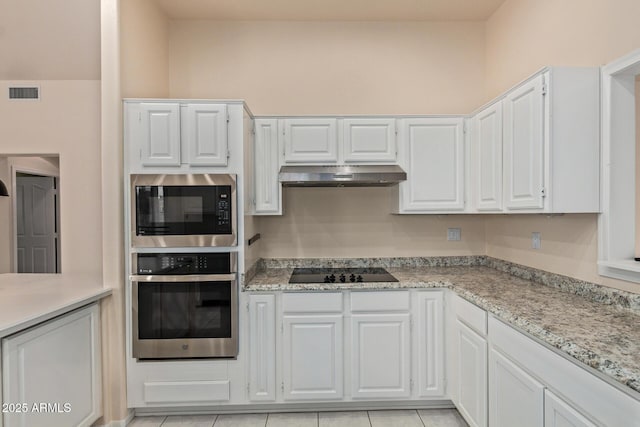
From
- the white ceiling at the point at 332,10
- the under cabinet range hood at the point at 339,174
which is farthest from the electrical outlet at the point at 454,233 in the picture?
the white ceiling at the point at 332,10

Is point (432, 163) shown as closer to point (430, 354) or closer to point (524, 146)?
point (524, 146)

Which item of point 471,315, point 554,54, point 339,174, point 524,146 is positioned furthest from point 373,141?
point 471,315

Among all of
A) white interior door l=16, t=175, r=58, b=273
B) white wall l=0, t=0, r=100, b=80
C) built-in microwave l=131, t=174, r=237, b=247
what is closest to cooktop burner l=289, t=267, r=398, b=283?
built-in microwave l=131, t=174, r=237, b=247

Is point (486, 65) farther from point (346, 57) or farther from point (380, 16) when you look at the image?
point (346, 57)

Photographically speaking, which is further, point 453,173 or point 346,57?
point 346,57

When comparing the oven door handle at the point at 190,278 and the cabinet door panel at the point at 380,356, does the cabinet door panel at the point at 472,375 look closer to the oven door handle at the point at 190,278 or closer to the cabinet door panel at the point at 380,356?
the cabinet door panel at the point at 380,356

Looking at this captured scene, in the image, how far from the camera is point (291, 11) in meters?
2.95

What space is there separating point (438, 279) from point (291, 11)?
2.56 meters

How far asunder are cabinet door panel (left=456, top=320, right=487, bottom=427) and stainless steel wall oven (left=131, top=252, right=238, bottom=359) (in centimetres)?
153

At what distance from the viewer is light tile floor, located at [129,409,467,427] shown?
2.34 meters

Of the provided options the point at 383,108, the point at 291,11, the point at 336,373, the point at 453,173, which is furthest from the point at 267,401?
the point at 291,11

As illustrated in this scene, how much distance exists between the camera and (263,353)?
7.88 feet

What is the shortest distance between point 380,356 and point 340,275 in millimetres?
675

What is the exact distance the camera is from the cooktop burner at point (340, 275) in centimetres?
257
